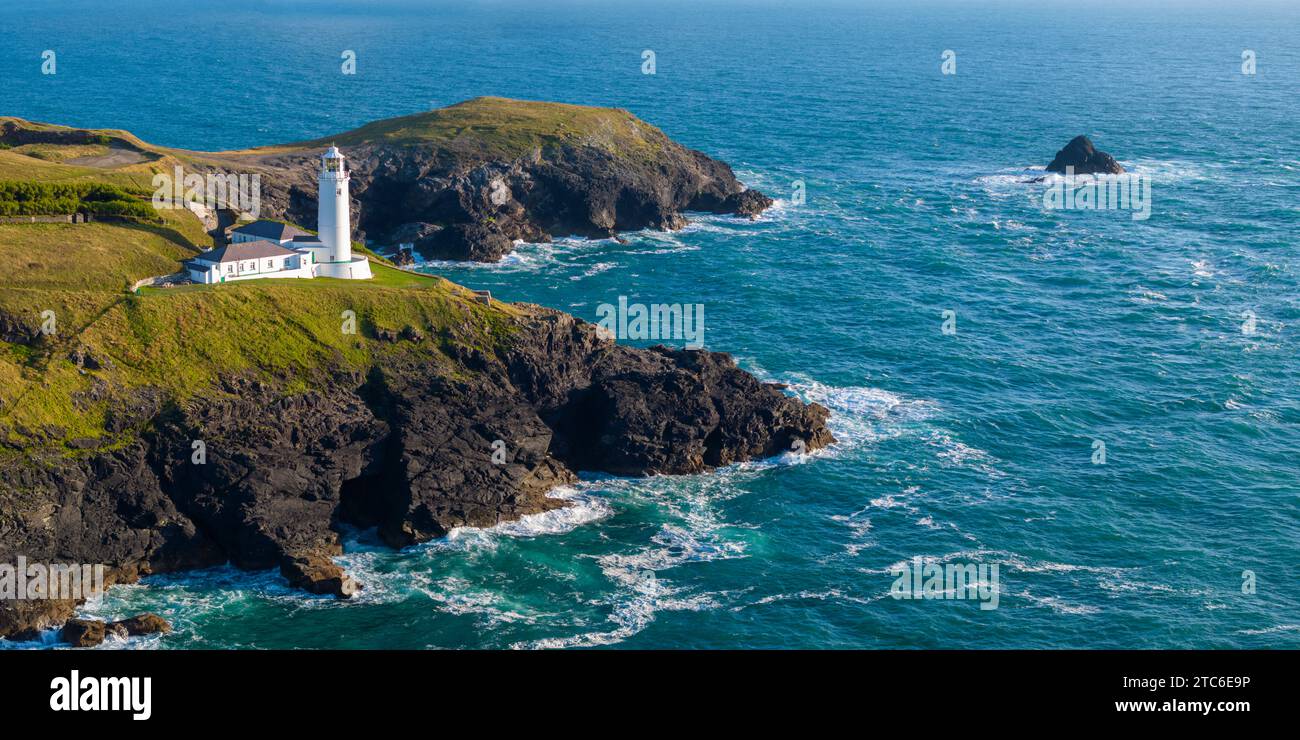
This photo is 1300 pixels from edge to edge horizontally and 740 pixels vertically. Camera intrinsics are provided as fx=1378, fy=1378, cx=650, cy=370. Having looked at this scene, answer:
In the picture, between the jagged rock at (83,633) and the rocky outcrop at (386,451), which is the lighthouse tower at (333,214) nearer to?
the rocky outcrop at (386,451)

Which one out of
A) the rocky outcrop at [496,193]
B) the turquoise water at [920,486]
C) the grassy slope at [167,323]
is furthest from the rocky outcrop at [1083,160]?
the grassy slope at [167,323]

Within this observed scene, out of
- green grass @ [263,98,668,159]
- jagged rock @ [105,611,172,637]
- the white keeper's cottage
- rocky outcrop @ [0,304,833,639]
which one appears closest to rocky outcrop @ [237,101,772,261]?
green grass @ [263,98,668,159]

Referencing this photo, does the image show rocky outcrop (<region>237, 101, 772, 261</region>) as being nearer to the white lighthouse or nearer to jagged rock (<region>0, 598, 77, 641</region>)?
the white lighthouse

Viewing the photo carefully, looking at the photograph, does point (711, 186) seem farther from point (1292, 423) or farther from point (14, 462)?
point (14, 462)

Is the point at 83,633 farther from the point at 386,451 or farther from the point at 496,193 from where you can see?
the point at 496,193

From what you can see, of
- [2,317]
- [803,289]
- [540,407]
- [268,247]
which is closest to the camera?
[2,317]

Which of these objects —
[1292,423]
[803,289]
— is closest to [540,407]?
[803,289]
